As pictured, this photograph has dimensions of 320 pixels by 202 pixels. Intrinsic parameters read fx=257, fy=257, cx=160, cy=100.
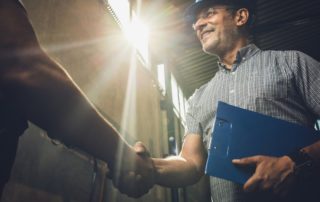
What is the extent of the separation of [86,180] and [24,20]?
76.1 inches

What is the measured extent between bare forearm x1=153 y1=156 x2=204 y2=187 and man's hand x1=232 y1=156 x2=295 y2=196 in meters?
0.69

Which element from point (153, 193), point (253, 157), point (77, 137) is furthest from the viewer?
point (153, 193)

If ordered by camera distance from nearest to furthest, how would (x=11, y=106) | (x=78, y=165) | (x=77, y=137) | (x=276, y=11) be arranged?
(x=11, y=106) < (x=77, y=137) < (x=78, y=165) < (x=276, y=11)

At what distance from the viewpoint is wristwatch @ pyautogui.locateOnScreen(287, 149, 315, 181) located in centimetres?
141

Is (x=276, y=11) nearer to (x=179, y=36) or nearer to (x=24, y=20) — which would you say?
(x=179, y=36)

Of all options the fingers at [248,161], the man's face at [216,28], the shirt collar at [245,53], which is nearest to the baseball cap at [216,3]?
the man's face at [216,28]

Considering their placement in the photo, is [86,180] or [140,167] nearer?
[140,167]

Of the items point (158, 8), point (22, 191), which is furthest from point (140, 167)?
point (158, 8)

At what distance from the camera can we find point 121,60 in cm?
380

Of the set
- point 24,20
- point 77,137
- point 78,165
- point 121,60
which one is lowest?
point 78,165

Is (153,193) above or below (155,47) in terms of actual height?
below

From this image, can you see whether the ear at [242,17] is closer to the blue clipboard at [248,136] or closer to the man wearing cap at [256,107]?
the man wearing cap at [256,107]

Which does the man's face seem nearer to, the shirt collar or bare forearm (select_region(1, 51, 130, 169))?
the shirt collar

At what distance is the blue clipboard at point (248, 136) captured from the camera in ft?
4.74
